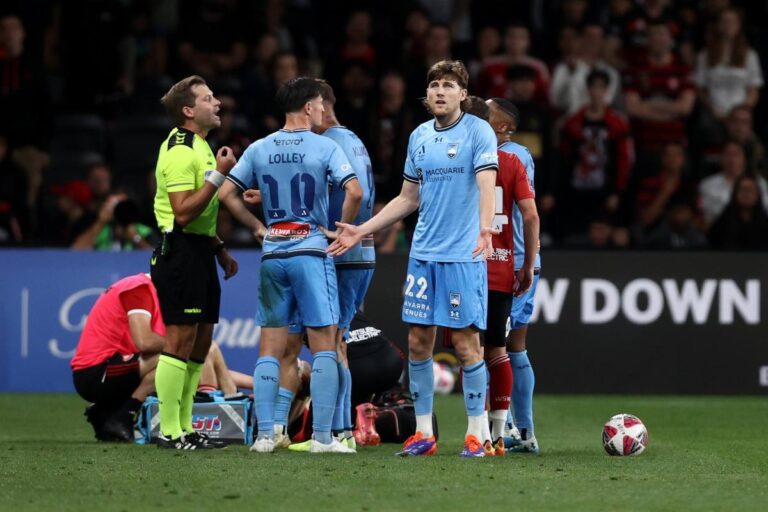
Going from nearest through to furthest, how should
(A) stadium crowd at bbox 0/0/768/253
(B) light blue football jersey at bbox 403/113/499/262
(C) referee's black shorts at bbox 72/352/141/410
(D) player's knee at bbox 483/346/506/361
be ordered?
(B) light blue football jersey at bbox 403/113/499/262, (D) player's knee at bbox 483/346/506/361, (C) referee's black shorts at bbox 72/352/141/410, (A) stadium crowd at bbox 0/0/768/253

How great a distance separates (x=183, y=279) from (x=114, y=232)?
242 inches

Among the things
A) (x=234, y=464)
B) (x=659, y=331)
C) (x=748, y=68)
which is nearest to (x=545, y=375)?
(x=659, y=331)

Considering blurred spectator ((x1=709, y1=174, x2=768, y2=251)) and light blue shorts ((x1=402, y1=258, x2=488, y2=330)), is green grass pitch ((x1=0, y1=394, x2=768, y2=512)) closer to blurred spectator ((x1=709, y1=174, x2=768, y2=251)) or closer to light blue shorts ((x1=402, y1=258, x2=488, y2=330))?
light blue shorts ((x1=402, y1=258, x2=488, y2=330))

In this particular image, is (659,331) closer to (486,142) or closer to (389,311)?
(389,311)

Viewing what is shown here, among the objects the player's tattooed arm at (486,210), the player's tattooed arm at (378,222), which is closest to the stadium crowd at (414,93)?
the player's tattooed arm at (378,222)

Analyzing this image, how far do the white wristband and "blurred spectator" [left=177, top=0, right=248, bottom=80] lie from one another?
8.95 metres

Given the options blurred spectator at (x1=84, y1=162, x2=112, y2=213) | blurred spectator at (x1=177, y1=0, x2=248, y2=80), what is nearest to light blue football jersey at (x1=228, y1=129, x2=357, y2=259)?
blurred spectator at (x1=84, y1=162, x2=112, y2=213)

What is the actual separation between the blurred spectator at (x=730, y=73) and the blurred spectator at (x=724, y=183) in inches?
50.1

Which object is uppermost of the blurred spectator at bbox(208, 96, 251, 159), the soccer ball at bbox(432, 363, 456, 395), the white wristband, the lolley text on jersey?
the blurred spectator at bbox(208, 96, 251, 159)

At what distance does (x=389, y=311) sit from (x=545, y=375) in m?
1.74

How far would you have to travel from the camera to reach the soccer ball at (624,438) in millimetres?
9469

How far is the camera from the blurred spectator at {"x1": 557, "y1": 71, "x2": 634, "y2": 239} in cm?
1728

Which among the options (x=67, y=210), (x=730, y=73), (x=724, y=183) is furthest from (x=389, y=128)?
(x=730, y=73)

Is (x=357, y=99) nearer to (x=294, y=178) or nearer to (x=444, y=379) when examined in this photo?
(x=444, y=379)
